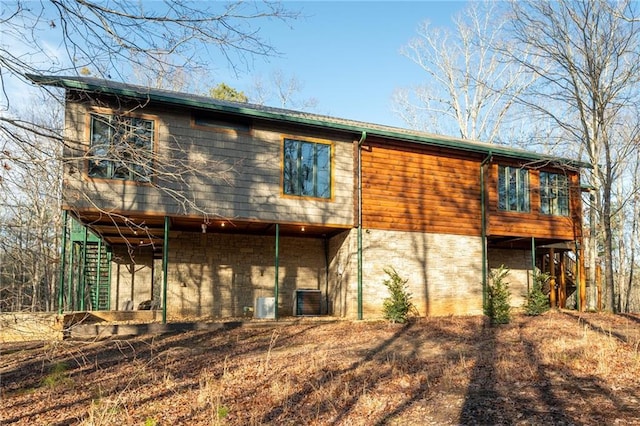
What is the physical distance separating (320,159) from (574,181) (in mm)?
9346

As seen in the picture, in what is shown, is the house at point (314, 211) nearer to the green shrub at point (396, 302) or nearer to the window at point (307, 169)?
the window at point (307, 169)

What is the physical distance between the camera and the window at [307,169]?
13.1m

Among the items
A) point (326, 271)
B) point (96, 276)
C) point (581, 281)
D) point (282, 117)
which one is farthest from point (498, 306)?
point (96, 276)

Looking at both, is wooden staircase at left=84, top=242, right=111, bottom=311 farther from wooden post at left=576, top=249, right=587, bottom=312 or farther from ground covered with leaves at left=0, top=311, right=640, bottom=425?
wooden post at left=576, top=249, right=587, bottom=312

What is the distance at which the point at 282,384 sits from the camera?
6.90 meters

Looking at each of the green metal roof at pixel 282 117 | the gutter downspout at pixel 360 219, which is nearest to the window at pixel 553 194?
the green metal roof at pixel 282 117

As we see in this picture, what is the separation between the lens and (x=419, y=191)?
1438 cm

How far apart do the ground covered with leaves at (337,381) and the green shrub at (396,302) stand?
1.92 m

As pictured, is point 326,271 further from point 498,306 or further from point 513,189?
point 513,189

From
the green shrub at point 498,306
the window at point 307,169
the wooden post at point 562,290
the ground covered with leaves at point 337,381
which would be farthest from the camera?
the wooden post at point 562,290

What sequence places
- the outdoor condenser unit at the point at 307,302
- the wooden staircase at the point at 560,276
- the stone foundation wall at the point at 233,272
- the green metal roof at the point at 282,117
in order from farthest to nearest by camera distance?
the wooden staircase at the point at 560,276
the outdoor condenser unit at the point at 307,302
the stone foundation wall at the point at 233,272
the green metal roof at the point at 282,117

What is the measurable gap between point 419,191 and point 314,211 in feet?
10.9

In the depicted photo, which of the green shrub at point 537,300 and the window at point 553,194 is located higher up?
the window at point 553,194

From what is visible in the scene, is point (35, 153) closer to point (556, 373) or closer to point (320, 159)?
point (556, 373)
